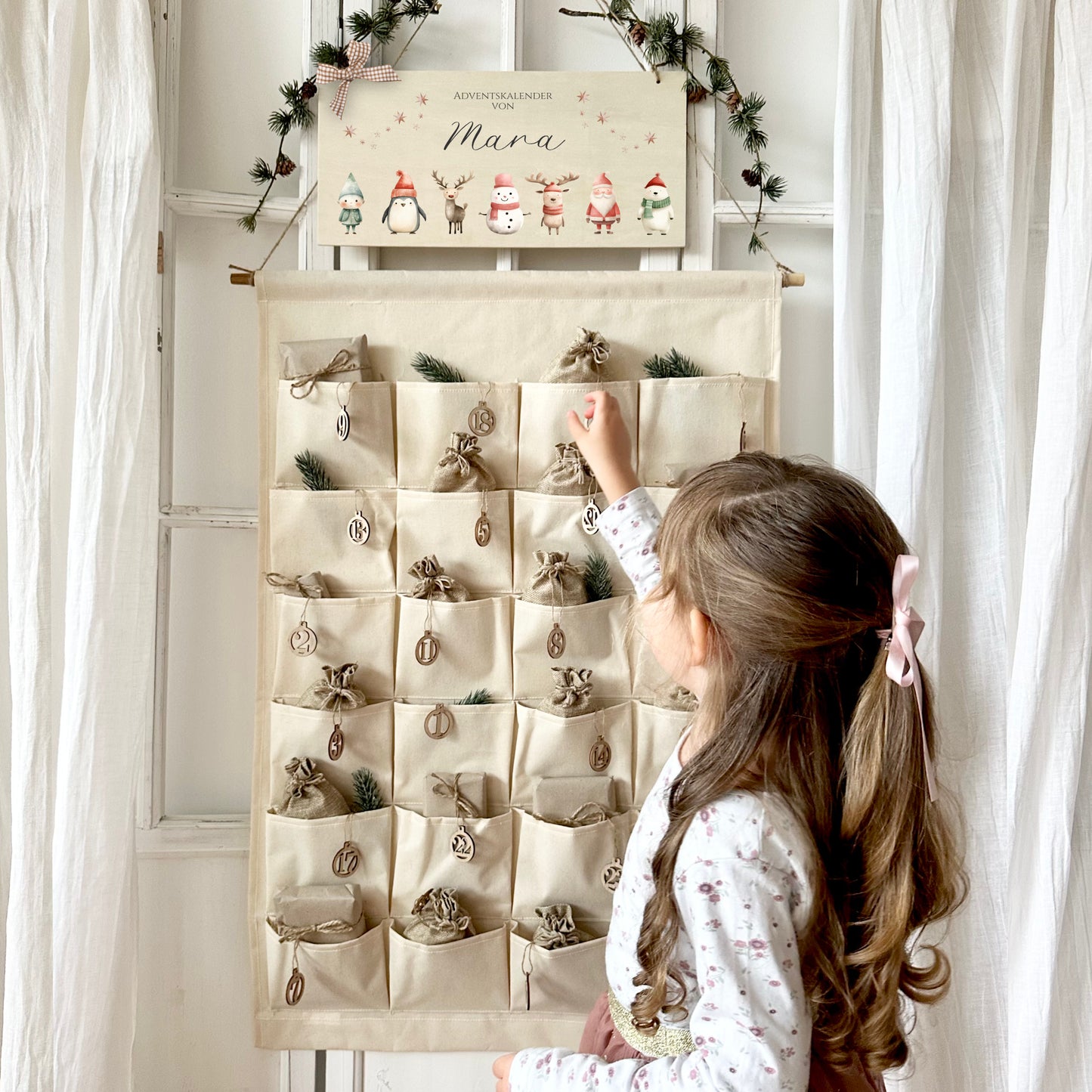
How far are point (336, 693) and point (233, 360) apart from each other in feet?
1.57

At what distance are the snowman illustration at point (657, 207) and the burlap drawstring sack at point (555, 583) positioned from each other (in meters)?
0.45

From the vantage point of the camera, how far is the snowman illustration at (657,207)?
120cm

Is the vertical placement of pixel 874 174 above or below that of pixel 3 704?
above

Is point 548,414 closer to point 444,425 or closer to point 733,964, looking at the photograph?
point 444,425

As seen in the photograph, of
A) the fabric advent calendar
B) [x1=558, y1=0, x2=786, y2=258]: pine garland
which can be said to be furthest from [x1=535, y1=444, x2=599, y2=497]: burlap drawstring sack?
[x1=558, y1=0, x2=786, y2=258]: pine garland

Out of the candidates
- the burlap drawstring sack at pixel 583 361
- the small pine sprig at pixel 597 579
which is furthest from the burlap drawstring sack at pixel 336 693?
the burlap drawstring sack at pixel 583 361

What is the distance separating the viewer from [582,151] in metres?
1.20

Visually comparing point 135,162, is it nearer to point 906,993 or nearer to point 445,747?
point 445,747

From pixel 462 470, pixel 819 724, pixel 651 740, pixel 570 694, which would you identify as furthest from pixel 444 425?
pixel 819 724

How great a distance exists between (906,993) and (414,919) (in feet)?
1.99

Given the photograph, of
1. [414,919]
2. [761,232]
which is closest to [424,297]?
[761,232]

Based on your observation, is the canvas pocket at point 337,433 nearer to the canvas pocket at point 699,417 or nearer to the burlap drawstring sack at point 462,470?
the burlap drawstring sack at point 462,470

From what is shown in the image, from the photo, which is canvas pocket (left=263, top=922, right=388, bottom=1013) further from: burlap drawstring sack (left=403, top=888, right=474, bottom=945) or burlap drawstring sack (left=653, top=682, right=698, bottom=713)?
burlap drawstring sack (left=653, top=682, right=698, bottom=713)

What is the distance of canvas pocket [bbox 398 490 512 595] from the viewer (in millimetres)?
1188
